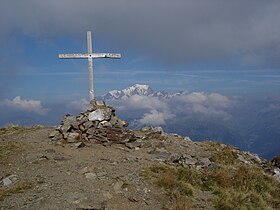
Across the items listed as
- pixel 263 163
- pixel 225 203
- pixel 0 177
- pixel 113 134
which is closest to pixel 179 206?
pixel 225 203

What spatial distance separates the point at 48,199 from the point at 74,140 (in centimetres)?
835

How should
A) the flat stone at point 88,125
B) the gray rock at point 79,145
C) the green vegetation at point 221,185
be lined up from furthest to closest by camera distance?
the flat stone at point 88,125 < the gray rock at point 79,145 < the green vegetation at point 221,185

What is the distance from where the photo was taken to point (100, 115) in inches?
884

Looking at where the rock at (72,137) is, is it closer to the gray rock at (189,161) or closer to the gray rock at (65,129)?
the gray rock at (65,129)

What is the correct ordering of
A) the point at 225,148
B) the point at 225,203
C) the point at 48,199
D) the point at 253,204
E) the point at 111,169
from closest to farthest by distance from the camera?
the point at 48,199
the point at 225,203
the point at 253,204
the point at 111,169
the point at 225,148

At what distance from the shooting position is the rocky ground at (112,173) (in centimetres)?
1347

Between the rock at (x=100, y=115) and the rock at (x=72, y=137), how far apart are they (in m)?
1.54

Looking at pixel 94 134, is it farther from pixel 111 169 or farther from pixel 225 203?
pixel 225 203

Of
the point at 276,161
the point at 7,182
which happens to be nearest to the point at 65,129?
the point at 7,182

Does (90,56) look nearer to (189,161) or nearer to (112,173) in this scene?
(189,161)

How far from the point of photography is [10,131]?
1054 inches

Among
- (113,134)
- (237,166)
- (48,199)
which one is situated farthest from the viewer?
(113,134)

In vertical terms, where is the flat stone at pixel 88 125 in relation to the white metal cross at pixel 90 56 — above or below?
below

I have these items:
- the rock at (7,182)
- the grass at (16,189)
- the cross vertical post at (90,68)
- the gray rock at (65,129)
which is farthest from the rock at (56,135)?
the grass at (16,189)
